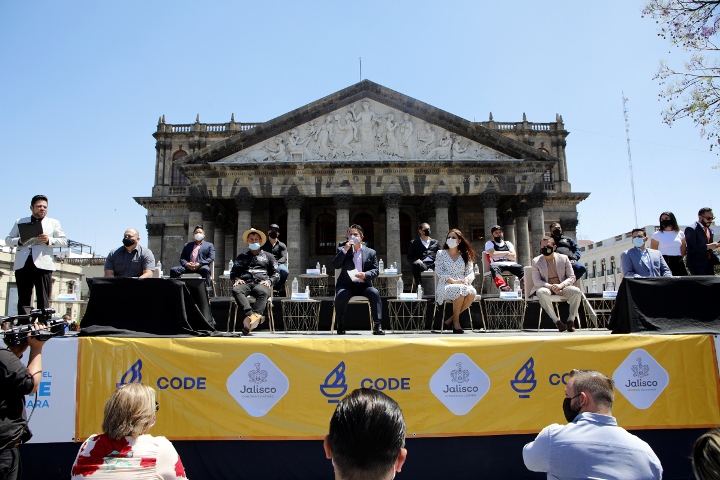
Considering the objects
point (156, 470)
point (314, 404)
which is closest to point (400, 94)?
point (314, 404)

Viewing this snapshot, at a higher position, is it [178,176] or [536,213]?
[178,176]

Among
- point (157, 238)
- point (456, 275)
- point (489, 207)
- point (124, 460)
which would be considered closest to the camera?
point (124, 460)

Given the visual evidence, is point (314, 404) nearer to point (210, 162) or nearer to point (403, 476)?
point (403, 476)

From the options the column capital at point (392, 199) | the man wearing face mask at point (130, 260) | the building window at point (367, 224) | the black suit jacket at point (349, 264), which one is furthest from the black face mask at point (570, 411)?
the building window at point (367, 224)

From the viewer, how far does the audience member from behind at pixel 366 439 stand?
1.75m

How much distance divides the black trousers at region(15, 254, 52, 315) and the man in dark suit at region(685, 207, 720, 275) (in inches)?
417

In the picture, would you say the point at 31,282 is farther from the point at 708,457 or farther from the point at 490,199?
the point at 490,199

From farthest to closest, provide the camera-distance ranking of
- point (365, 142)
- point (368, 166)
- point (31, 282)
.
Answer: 1. point (365, 142)
2. point (368, 166)
3. point (31, 282)

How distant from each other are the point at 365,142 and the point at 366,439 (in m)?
24.0

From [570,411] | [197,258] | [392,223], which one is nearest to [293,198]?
Answer: [392,223]

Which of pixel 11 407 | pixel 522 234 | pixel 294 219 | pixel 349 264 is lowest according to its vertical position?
pixel 11 407

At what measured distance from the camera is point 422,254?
10562mm

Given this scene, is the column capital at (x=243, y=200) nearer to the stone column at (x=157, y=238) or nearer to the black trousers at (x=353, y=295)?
the stone column at (x=157, y=238)

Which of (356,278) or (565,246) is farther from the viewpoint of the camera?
(565,246)
